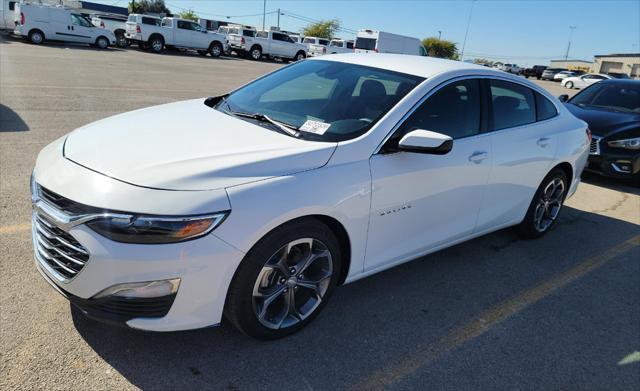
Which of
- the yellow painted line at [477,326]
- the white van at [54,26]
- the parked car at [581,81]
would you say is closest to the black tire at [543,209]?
the yellow painted line at [477,326]

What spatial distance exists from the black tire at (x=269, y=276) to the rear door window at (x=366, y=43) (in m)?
37.7

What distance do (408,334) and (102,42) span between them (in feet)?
95.0

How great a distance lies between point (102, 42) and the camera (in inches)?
1085

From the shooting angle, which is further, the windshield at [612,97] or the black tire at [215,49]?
the black tire at [215,49]

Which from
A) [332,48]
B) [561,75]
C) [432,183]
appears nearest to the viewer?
[432,183]

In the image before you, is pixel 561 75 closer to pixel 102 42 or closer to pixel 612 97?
pixel 102 42

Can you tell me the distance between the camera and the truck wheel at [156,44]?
98.9 ft

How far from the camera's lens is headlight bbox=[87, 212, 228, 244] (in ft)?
7.64

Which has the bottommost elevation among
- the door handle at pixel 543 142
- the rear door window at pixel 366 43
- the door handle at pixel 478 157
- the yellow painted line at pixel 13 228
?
the yellow painted line at pixel 13 228

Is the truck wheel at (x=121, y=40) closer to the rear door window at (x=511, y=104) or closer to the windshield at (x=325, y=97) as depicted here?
the windshield at (x=325, y=97)

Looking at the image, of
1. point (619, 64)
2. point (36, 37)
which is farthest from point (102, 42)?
point (619, 64)

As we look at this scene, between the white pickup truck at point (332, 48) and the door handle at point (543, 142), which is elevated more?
the white pickup truck at point (332, 48)

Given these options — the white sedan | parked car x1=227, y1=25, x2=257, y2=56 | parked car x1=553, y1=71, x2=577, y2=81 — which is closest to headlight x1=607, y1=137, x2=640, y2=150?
the white sedan

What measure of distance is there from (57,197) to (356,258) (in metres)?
1.75
